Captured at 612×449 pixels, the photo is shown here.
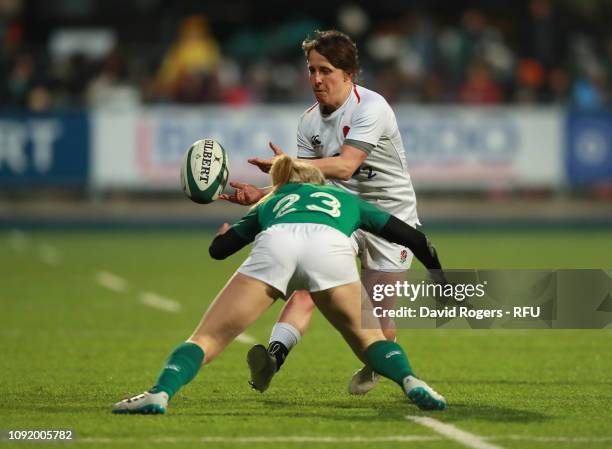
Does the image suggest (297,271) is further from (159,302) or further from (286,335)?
(159,302)

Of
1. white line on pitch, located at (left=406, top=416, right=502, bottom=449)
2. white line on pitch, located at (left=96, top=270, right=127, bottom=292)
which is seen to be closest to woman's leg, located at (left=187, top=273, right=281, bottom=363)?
white line on pitch, located at (left=406, top=416, right=502, bottom=449)

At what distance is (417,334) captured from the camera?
38.7 feet

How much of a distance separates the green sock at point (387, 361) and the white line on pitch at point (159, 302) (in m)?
5.91

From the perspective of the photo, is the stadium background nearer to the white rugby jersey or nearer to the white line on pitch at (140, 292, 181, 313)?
the white line on pitch at (140, 292, 181, 313)

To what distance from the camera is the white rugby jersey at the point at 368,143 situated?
8.24 meters

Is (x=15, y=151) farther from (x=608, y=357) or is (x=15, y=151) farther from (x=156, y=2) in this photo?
(x=608, y=357)

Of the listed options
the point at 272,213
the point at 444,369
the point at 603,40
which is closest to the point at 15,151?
the point at 603,40

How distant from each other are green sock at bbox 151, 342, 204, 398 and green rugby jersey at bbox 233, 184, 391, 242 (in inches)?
29.1

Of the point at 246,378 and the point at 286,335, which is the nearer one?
the point at 286,335

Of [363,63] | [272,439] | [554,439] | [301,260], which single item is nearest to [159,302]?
[301,260]

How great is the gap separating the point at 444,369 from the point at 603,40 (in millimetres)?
17900

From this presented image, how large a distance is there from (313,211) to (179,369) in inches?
43.0

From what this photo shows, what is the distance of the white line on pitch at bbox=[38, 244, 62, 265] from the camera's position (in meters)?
18.0

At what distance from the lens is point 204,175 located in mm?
7977
